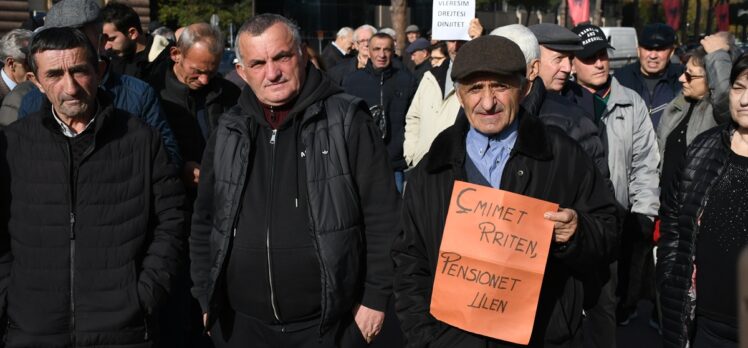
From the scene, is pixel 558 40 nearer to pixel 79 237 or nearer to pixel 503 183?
pixel 503 183

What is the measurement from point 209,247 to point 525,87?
1.56 meters

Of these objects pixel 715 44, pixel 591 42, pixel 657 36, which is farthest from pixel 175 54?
pixel 657 36

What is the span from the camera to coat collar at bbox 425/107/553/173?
3457mm

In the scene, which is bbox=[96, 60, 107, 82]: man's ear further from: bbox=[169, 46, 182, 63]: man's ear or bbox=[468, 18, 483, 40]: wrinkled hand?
bbox=[468, 18, 483, 40]: wrinkled hand

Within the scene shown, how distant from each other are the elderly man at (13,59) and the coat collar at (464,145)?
12.3 feet

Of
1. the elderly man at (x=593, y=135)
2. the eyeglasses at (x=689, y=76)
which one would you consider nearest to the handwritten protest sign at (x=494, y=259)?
the elderly man at (x=593, y=135)

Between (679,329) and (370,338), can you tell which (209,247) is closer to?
(370,338)

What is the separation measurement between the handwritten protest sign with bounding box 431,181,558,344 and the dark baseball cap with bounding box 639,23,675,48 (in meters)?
5.39

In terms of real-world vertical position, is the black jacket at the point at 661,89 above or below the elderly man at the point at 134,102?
below

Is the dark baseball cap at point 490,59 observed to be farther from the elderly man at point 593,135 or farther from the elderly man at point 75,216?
the elderly man at point 75,216

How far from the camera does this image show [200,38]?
5.62 metres

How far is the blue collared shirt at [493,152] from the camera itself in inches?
140

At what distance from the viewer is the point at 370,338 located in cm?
421

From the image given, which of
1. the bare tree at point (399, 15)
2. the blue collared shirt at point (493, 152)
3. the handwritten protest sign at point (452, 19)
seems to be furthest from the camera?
the bare tree at point (399, 15)
